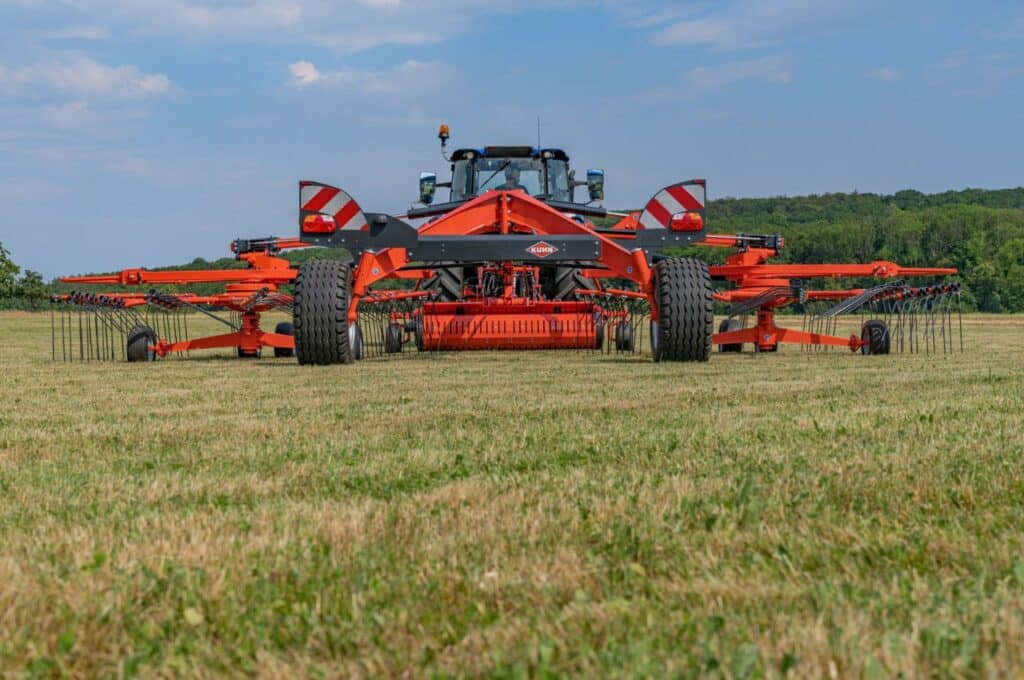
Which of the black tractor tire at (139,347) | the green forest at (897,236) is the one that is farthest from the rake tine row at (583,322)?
the green forest at (897,236)

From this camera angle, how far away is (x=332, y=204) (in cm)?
1049

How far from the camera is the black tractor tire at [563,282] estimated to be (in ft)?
47.0

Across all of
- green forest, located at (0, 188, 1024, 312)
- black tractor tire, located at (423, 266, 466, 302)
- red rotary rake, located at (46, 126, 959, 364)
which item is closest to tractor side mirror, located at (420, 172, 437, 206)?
red rotary rake, located at (46, 126, 959, 364)

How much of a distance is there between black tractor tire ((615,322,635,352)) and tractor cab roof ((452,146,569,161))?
9.42ft

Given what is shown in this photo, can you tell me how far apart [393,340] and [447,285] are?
1.07 metres

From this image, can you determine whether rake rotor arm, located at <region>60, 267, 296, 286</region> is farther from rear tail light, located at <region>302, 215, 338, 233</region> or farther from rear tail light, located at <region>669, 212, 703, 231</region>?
rear tail light, located at <region>669, 212, 703, 231</region>

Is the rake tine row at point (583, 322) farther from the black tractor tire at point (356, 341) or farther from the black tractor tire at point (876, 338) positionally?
the black tractor tire at point (876, 338)

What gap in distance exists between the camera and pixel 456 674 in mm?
1749

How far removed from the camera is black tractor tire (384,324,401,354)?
1394cm

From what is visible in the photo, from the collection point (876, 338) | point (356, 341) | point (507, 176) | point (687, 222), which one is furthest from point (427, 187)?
point (876, 338)

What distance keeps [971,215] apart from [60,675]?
9114 centimetres

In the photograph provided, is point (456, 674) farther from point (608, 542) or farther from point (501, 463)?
point (501, 463)

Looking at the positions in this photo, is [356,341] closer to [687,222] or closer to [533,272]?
[533,272]

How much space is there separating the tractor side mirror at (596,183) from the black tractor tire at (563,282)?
119 centimetres
